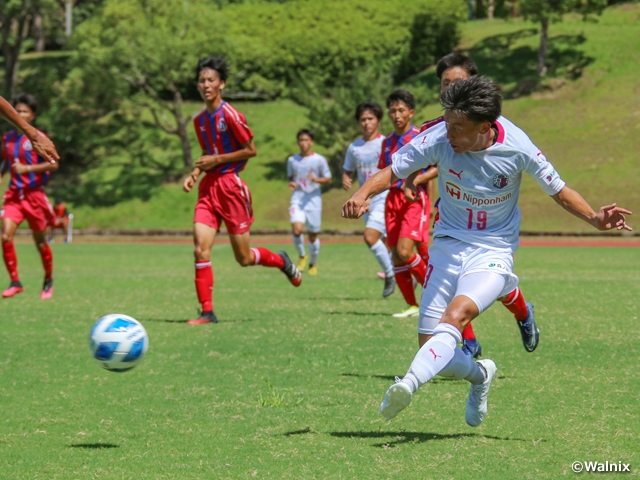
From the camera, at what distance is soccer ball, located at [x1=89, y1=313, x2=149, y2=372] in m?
5.37

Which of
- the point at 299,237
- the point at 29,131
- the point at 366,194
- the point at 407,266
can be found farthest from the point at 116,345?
the point at 299,237

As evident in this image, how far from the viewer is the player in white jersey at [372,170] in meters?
12.0

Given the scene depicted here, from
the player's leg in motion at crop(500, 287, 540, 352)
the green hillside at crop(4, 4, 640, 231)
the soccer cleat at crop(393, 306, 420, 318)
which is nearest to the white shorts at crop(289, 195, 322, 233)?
the soccer cleat at crop(393, 306, 420, 318)

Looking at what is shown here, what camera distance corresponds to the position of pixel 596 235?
27281 mm

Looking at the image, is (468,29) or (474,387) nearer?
(474,387)

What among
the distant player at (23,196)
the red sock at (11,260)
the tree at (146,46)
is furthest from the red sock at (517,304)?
the tree at (146,46)

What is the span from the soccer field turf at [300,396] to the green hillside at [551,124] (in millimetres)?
19675

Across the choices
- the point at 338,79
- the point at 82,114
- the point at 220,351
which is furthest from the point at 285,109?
the point at 220,351

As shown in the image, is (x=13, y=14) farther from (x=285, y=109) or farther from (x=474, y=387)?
(x=474, y=387)

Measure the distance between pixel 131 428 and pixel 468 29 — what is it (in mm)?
43004

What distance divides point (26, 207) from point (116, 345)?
23.6ft

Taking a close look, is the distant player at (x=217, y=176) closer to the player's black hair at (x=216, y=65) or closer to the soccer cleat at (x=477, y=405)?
the player's black hair at (x=216, y=65)

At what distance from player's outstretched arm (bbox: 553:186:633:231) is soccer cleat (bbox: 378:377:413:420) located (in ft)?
4.94

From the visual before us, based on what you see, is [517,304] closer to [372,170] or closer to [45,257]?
[372,170]
